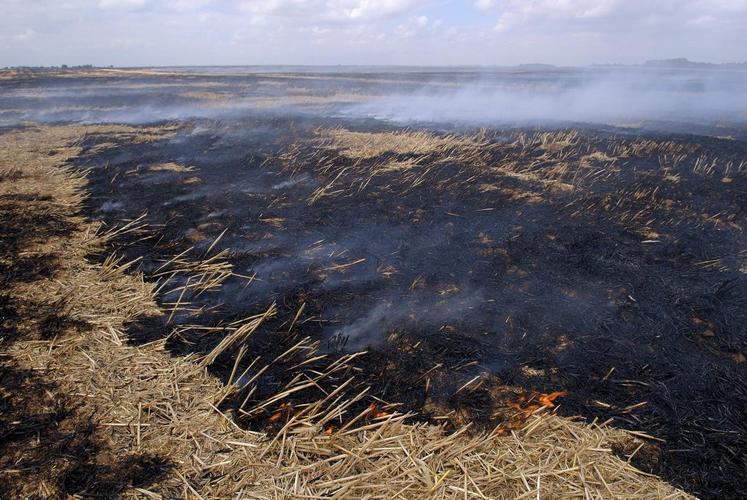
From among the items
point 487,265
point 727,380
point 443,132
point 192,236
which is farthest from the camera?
point 443,132

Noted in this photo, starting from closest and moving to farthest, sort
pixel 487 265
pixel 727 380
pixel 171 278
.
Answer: pixel 727 380, pixel 171 278, pixel 487 265

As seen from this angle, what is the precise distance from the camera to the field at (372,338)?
2994 millimetres

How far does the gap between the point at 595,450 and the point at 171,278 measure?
5269mm

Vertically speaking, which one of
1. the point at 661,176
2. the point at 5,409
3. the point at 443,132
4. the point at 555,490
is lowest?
the point at 555,490

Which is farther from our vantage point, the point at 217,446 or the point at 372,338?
the point at 372,338

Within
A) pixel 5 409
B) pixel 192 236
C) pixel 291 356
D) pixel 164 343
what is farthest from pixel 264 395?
pixel 192 236

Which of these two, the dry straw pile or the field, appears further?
the field

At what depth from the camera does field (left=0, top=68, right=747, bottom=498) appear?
9.82 feet

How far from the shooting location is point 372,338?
452 cm

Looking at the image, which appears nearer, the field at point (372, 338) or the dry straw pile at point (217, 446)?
the dry straw pile at point (217, 446)

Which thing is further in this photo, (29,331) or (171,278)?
(171,278)

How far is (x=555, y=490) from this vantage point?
285 cm

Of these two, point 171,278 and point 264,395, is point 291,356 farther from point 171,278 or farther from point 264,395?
point 171,278

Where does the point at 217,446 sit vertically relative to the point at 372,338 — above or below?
below
